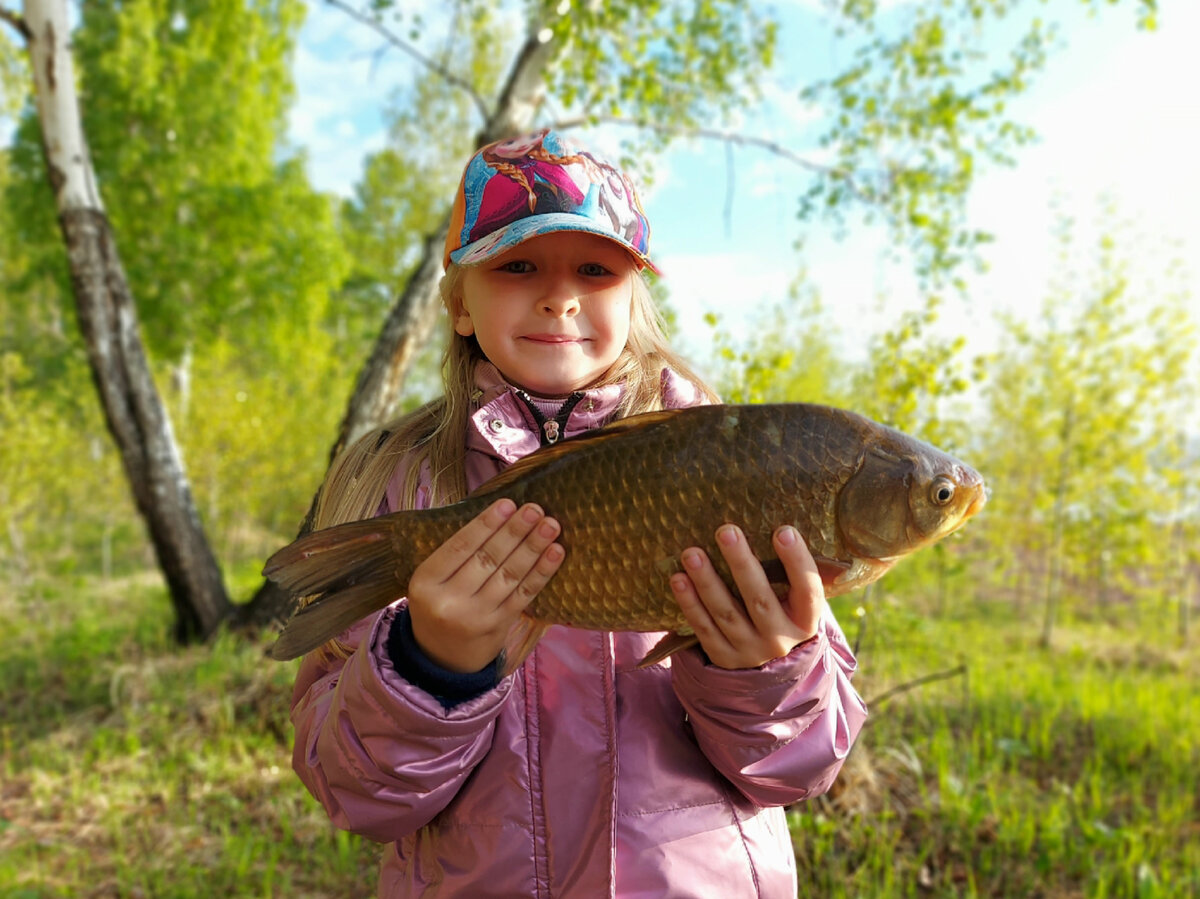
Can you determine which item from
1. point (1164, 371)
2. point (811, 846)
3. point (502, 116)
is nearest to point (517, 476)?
point (811, 846)

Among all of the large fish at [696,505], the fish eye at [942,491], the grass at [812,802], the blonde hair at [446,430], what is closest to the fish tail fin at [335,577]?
the large fish at [696,505]

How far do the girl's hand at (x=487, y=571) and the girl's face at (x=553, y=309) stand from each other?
16.9 inches

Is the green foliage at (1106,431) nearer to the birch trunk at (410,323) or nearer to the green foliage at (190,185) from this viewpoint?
the birch trunk at (410,323)

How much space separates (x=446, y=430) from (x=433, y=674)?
1.90ft

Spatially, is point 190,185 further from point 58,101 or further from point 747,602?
point 747,602

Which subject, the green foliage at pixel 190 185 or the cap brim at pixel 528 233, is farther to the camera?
the green foliage at pixel 190 185

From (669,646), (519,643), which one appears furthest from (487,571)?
(669,646)

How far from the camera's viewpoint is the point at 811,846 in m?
3.11

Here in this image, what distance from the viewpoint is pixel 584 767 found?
50.0 inches

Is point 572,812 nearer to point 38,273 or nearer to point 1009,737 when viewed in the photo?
point 1009,737

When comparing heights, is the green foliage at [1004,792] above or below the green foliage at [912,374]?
below

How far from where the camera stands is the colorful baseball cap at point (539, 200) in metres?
1.40

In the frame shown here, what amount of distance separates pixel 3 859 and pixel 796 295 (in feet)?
38.5

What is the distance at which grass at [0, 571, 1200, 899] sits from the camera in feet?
10.2
